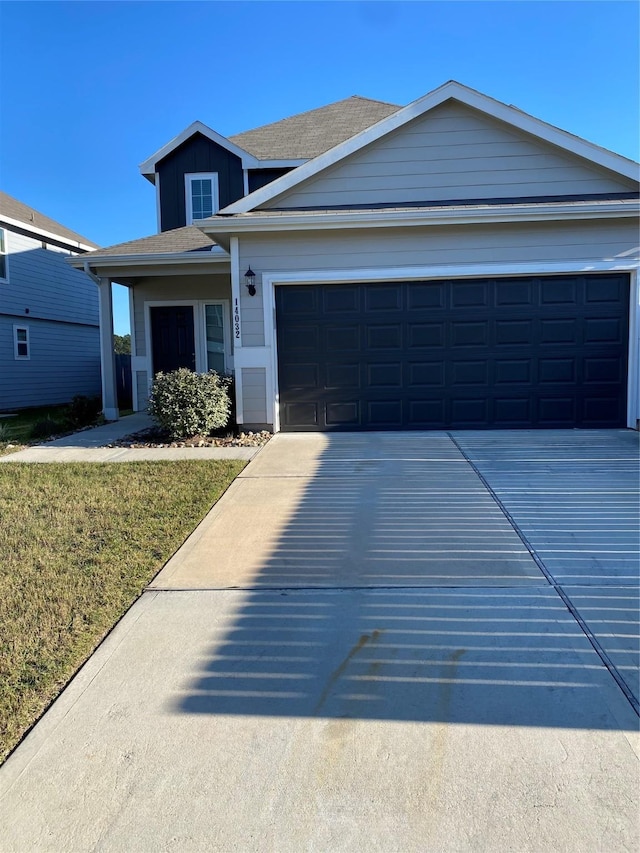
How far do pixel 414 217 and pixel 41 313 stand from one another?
Result: 14.4 meters

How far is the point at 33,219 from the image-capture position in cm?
1888

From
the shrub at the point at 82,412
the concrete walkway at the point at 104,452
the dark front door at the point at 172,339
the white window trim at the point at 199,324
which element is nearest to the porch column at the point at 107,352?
the shrub at the point at 82,412

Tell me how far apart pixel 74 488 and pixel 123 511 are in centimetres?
121

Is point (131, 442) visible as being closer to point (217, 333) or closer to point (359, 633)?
point (217, 333)

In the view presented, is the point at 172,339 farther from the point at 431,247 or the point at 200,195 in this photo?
the point at 431,247

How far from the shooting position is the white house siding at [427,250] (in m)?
8.84

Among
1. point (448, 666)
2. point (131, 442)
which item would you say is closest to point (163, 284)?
point (131, 442)

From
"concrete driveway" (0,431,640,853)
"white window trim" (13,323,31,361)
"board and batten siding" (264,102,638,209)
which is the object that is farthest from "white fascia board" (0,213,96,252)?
"concrete driveway" (0,431,640,853)

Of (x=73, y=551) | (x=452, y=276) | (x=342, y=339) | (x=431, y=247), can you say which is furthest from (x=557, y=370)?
(x=73, y=551)

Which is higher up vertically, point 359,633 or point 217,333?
point 217,333

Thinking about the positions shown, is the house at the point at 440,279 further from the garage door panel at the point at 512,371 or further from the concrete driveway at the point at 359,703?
the concrete driveway at the point at 359,703

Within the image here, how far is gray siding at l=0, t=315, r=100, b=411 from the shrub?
718 centimetres

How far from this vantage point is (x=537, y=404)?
9.20 metres

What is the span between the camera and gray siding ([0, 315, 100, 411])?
57.7 ft
